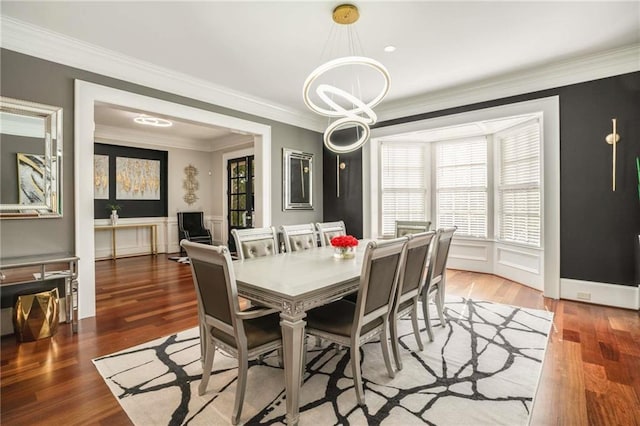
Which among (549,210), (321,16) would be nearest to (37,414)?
(321,16)

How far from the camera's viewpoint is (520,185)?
15.6 ft

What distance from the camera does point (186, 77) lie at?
404 centimetres

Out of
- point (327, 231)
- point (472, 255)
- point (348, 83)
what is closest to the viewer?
point (327, 231)

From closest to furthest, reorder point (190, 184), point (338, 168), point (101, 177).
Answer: point (338, 168)
point (101, 177)
point (190, 184)

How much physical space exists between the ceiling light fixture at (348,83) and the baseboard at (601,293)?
3115 mm

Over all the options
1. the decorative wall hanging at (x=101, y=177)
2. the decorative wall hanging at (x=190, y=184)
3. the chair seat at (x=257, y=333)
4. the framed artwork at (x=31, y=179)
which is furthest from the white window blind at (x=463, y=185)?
the decorative wall hanging at (x=101, y=177)

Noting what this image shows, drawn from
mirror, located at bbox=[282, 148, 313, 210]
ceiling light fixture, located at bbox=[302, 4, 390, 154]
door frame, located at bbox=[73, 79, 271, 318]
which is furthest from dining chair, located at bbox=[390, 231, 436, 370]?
mirror, located at bbox=[282, 148, 313, 210]

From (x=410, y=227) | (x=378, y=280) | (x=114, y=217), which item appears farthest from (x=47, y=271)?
(x=114, y=217)

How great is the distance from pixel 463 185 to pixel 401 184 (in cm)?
108

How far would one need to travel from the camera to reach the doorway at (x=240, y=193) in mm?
7574

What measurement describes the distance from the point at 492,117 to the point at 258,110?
3465 mm

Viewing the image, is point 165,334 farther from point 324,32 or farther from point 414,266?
point 324,32

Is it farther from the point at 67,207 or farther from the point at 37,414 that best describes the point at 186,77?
the point at 37,414

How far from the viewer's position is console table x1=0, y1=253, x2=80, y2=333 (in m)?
2.69
